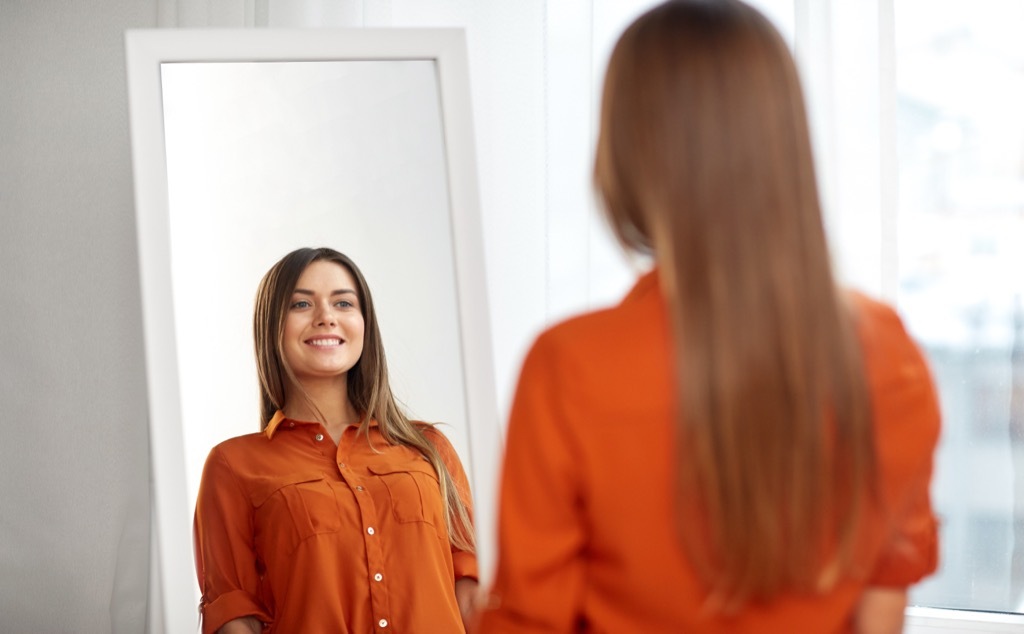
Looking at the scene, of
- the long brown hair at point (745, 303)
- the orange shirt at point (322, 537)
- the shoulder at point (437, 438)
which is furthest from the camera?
the shoulder at point (437, 438)

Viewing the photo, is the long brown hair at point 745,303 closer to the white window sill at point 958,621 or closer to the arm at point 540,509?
the arm at point 540,509

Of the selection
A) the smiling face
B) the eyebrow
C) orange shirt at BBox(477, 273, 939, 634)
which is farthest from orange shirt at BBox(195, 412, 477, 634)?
orange shirt at BBox(477, 273, 939, 634)

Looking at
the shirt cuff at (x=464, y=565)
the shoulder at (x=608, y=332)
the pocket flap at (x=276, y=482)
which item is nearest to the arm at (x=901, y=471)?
the shoulder at (x=608, y=332)

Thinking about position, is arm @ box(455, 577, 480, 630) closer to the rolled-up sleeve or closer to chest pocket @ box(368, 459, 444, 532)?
chest pocket @ box(368, 459, 444, 532)

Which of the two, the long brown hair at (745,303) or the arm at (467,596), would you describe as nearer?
the long brown hair at (745,303)

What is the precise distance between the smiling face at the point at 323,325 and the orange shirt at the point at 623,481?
0.96m

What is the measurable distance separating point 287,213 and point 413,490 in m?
0.55

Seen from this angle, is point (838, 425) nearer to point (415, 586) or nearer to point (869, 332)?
point (869, 332)

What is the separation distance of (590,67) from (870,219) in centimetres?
66

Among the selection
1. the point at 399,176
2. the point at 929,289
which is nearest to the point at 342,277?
the point at 399,176

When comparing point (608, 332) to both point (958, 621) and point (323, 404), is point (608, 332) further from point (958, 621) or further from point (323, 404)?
point (958, 621)

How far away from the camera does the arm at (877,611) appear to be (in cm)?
108

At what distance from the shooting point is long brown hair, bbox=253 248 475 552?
1921 mm

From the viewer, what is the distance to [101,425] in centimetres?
248
